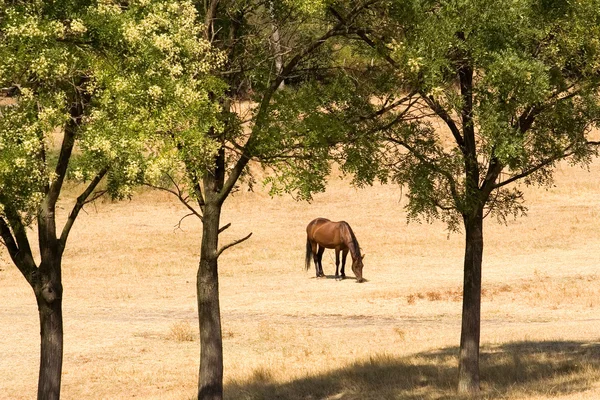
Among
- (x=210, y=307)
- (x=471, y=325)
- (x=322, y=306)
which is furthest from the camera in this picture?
(x=322, y=306)

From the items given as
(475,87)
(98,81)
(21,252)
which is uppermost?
(475,87)

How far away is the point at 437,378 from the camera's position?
2445 cm

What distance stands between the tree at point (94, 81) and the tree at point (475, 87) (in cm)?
386

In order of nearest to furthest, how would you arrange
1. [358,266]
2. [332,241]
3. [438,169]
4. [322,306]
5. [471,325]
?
[438,169] < [471,325] < [322,306] < [358,266] < [332,241]

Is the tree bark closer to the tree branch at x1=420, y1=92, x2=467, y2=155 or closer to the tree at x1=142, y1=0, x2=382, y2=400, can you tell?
the tree at x1=142, y1=0, x2=382, y2=400

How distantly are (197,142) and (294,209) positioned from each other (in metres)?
45.8

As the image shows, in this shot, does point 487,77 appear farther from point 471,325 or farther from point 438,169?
point 471,325

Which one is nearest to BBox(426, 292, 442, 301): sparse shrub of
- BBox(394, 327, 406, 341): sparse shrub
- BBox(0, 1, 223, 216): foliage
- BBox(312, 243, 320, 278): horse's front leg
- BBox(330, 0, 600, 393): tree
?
BBox(394, 327, 406, 341): sparse shrub

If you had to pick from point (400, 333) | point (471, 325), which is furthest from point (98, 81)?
point (400, 333)

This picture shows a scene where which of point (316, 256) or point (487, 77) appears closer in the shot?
point (487, 77)

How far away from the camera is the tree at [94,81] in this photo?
50.1ft

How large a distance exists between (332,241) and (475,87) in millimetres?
24950

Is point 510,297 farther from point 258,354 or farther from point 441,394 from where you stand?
point 441,394

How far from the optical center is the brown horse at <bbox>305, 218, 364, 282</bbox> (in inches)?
1710
